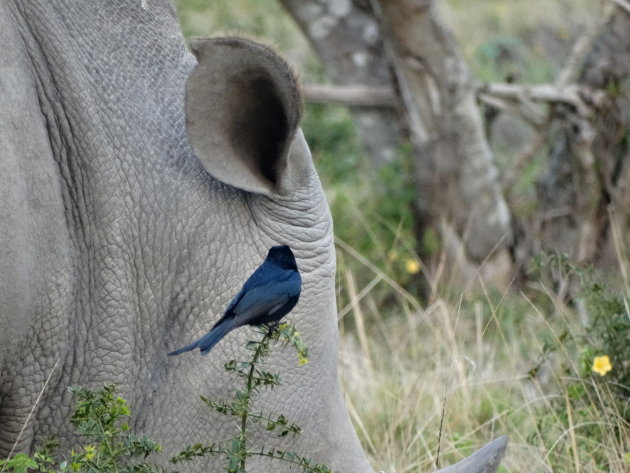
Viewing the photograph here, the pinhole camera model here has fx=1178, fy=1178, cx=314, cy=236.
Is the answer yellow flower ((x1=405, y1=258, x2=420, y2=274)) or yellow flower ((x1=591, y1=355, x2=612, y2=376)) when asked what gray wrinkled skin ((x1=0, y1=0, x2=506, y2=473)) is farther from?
yellow flower ((x1=405, y1=258, x2=420, y2=274))

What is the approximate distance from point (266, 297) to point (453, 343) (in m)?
1.53

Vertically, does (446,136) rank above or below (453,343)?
below

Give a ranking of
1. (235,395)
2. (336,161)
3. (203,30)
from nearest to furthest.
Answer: (235,395) → (336,161) → (203,30)

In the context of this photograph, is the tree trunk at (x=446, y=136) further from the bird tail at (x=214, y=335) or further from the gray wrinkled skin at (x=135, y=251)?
the bird tail at (x=214, y=335)

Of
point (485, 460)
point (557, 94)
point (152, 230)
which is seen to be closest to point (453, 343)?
point (485, 460)

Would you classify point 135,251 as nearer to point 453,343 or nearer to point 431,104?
point 453,343

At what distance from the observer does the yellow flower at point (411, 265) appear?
20.5ft

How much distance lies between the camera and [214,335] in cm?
244

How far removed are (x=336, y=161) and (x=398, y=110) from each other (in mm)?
2934

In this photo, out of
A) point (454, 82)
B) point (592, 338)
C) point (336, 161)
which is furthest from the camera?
point (336, 161)

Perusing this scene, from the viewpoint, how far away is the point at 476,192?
250 inches

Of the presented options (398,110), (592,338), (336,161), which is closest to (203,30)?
(336,161)

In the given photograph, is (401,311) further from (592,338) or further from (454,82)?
(592,338)

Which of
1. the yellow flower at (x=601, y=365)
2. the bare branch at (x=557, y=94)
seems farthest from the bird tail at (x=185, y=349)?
the bare branch at (x=557, y=94)
